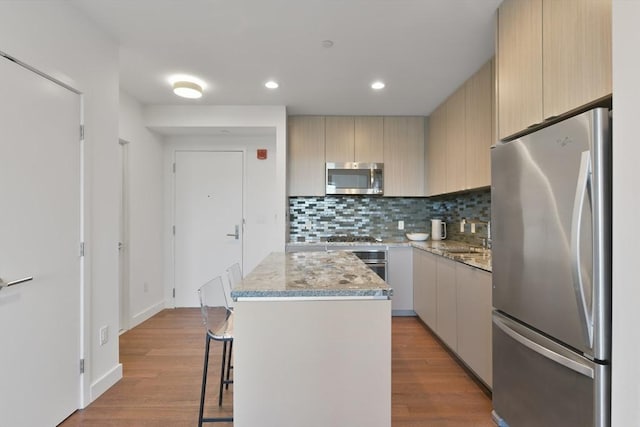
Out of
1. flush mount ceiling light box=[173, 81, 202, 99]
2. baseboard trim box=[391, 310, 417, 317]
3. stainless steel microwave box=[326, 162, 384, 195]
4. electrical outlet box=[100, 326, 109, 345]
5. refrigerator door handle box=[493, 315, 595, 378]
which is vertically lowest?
baseboard trim box=[391, 310, 417, 317]

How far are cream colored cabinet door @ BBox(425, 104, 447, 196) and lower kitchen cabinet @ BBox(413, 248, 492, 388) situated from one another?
2.80ft

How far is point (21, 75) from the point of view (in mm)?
1597

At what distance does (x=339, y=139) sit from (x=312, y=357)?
3.04m

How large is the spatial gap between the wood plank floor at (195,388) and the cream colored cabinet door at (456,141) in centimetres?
160

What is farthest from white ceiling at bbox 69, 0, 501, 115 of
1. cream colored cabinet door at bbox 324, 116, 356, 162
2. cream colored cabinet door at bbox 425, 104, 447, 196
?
cream colored cabinet door at bbox 324, 116, 356, 162

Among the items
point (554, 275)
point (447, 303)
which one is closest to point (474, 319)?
point (447, 303)

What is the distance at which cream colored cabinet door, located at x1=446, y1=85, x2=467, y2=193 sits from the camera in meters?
3.02

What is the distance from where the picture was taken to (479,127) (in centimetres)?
271

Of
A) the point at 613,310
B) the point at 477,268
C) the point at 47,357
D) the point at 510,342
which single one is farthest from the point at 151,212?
the point at 613,310

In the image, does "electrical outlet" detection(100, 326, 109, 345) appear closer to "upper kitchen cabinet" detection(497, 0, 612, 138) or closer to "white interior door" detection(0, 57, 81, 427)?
"white interior door" detection(0, 57, 81, 427)

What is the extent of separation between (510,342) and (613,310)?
2.21ft

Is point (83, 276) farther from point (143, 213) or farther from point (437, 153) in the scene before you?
point (437, 153)

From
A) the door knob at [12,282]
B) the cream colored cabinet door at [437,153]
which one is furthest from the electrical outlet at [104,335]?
the cream colored cabinet door at [437,153]

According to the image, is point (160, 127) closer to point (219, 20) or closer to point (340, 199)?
point (219, 20)
